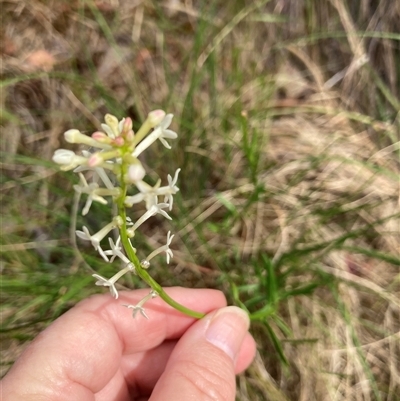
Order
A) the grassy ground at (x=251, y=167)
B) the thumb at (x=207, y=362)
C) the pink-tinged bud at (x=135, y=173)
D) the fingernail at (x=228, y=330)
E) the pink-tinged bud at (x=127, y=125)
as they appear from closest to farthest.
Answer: the pink-tinged bud at (x=135, y=173), the pink-tinged bud at (x=127, y=125), the thumb at (x=207, y=362), the fingernail at (x=228, y=330), the grassy ground at (x=251, y=167)

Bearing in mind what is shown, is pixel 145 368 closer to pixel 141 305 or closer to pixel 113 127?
pixel 141 305

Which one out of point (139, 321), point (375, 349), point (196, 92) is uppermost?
point (196, 92)

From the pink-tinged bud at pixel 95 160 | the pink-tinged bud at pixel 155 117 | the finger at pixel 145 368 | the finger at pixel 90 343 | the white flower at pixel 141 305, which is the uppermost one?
the pink-tinged bud at pixel 155 117

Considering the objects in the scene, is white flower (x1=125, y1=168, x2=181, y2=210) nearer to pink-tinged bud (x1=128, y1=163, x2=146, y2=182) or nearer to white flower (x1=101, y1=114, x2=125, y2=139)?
pink-tinged bud (x1=128, y1=163, x2=146, y2=182)

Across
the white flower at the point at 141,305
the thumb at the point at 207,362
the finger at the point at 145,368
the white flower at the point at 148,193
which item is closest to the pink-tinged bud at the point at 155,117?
the white flower at the point at 148,193

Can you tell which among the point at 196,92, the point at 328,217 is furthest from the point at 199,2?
the point at 328,217

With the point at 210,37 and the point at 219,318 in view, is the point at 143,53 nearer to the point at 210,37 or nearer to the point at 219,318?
the point at 210,37

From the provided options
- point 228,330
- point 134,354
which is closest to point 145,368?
point 134,354

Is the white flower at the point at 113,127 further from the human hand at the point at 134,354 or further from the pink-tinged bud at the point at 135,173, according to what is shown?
the human hand at the point at 134,354
